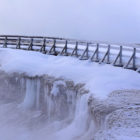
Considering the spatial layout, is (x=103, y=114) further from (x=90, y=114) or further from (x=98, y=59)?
(x=98, y=59)

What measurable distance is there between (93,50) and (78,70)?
4676 mm

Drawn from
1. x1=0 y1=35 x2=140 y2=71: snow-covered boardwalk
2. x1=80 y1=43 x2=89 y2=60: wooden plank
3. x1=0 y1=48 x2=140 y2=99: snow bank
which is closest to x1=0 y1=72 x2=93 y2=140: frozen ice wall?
x1=0 y1=48 x2=140 y2=99: snow bank

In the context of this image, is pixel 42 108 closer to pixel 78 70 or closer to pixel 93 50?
pixel 78 70

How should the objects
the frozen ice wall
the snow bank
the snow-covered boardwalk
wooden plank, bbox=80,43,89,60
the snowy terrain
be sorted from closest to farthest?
the snowy terrain < the frozen ice wall < the snow bank < the snow-covered boardwalk < wooden plank, bbox=80,43,89,60

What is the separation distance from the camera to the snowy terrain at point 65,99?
10.3 m

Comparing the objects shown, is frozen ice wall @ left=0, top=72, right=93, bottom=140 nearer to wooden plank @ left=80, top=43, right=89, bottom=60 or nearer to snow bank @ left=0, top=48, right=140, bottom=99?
snow bank @ left=0, top=48, right=140, bottom=99

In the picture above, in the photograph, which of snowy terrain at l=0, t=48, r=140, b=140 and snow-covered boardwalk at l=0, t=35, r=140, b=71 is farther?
snow-covered boardwalk at l=0, t=35, r=140, b=71

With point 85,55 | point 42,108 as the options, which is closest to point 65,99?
point 42,108

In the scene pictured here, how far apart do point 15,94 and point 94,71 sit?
6.03m

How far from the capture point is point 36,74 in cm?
1869

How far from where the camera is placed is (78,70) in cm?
1638

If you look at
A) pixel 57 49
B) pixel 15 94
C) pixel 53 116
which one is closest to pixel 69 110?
pixel 53 116

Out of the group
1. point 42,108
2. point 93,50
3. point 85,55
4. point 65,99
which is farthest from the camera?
point 85,55

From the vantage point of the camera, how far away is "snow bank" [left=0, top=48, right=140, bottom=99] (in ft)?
43.6
